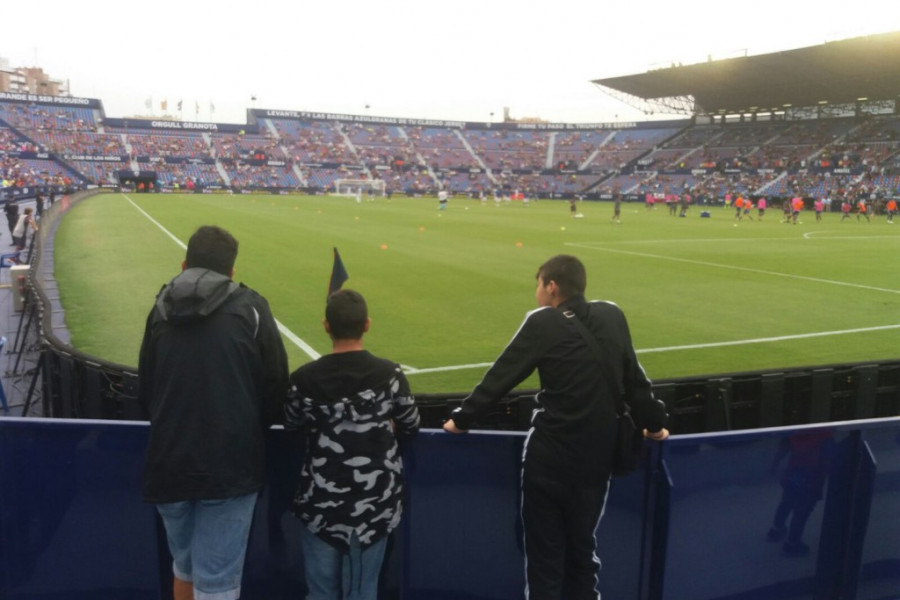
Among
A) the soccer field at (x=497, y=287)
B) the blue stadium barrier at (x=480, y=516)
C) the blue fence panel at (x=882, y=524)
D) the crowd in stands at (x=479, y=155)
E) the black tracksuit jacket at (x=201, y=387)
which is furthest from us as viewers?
the crowd in stands at (x=479, y=155)

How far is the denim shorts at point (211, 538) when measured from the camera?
3.20 m

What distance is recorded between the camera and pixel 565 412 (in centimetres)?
340

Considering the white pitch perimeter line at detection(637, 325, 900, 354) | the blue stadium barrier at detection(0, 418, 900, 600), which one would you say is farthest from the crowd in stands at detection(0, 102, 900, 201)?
the blue stadium barrier at detection(0, 418, 900, 600)

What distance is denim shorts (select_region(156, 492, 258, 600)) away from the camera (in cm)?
320

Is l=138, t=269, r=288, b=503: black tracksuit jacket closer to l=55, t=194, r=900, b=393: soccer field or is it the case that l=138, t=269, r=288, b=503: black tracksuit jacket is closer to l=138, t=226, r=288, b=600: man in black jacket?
l=138, t=226, r=288, b=600: man in black jacket

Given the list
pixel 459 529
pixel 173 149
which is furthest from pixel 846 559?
pixel 173 149

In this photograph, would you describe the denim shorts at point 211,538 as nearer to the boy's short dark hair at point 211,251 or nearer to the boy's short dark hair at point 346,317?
the boy's short dark hair at point 346,317

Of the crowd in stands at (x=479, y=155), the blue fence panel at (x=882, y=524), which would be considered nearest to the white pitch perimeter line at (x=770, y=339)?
the blue fence panel at (x=882, y=524)

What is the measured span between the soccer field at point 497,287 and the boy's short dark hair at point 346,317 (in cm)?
536

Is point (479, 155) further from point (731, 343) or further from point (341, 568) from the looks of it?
point (341, 568)

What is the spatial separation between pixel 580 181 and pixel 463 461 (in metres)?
95.6

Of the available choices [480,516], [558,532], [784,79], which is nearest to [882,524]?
[558,532]

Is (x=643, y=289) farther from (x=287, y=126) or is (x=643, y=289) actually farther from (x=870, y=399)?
(x=287, y=126)

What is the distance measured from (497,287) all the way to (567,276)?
40.5 feet
